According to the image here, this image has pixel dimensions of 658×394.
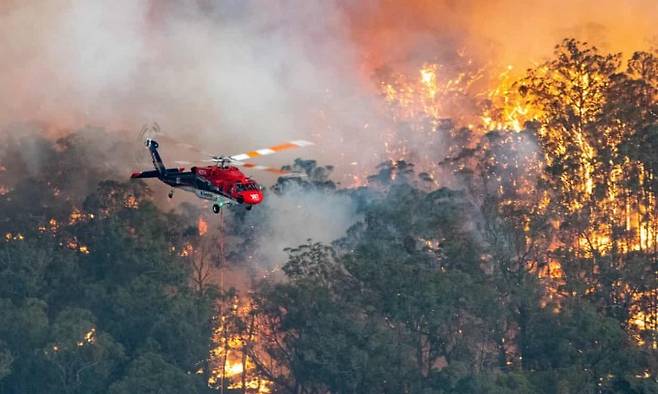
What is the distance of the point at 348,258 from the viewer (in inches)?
4274

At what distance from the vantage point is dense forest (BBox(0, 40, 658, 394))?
103 m

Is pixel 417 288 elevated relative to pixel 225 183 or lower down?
lower down

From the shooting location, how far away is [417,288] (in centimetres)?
10550

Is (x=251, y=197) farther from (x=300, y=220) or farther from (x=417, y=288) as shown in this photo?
(x=300, y=220)

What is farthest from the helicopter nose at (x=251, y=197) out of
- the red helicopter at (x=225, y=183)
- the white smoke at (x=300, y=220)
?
the white smoke at (x=300, y=220)

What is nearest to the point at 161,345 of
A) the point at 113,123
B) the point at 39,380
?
the point at 39,380

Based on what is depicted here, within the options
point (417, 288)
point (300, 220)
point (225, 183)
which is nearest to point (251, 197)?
point (225, 183)

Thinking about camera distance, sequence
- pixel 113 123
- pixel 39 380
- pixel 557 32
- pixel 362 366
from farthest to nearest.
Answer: pixel 557 32, pixel 113 123, pixel 39 380, pixel 362 366

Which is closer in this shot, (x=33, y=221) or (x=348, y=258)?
(x=348, y=258)

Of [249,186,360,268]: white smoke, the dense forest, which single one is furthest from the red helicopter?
[249,186,360,268]: white smoke

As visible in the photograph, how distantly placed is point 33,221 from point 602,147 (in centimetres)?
5009

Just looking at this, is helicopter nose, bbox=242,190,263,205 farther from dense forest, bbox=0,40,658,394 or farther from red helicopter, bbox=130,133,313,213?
dense forest, bbox=0,40,658,394

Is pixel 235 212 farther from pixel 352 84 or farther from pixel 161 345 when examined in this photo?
pixel 352 84

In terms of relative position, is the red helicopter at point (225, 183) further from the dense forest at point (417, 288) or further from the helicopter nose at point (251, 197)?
the dense forest at point (417, 288)
